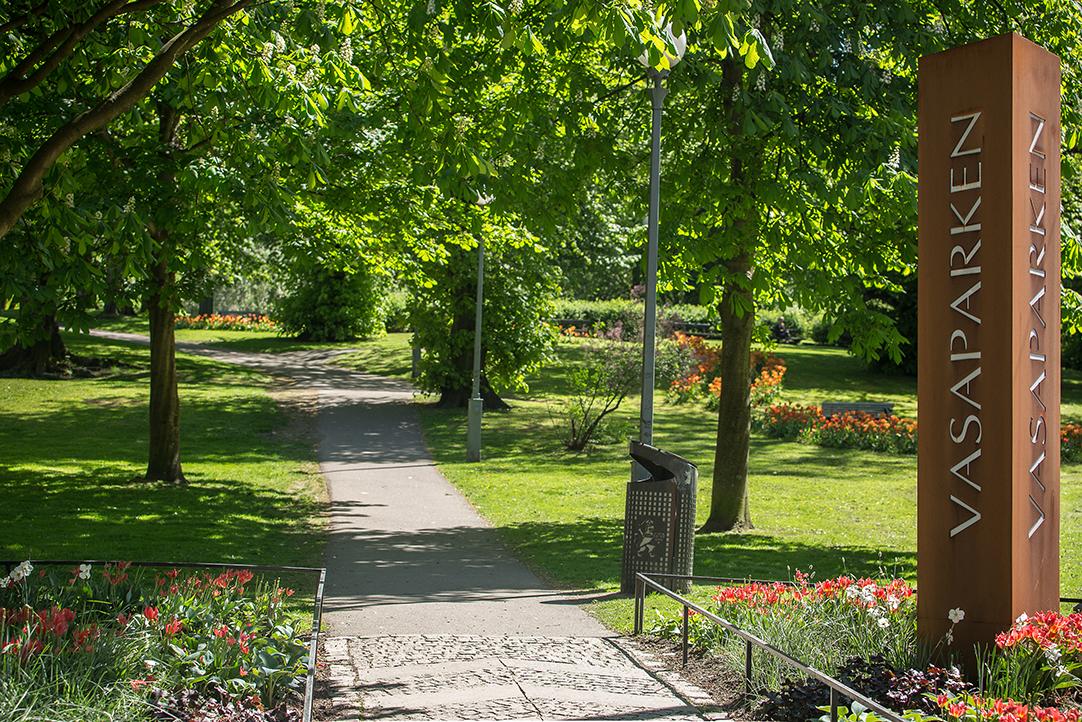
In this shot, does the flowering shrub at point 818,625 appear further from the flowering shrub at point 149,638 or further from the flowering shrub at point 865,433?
the flowering shrub at point 865,433

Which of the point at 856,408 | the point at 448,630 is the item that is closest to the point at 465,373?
the point at 856,408

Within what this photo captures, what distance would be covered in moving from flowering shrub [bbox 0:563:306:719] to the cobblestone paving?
1.96ft

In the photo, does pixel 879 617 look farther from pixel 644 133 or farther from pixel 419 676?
pixel 644 133

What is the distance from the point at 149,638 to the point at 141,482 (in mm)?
11738

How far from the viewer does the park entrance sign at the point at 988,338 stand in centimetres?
618

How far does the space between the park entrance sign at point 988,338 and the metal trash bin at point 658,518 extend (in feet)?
12.3

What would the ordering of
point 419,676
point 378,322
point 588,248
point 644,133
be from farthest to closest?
point 378,322
point 588,248
point 644,133
point 419,676

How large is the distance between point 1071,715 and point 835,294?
8034mm

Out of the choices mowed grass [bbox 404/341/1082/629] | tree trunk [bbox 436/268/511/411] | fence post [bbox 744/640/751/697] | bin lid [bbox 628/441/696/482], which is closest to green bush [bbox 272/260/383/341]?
mowed grass [bbox 404/341/1082/629]

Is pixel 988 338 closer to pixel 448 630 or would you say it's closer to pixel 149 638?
pixel 448 630

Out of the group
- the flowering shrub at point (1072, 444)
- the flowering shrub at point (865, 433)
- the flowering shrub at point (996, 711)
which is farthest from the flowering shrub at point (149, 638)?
the flowering shrub at point (1072, 444)

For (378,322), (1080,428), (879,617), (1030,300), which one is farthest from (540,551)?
(378,322)

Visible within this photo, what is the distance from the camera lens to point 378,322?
153ft

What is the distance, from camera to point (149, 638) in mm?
5918
